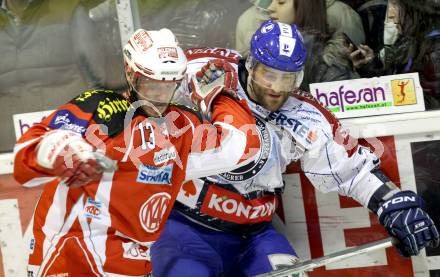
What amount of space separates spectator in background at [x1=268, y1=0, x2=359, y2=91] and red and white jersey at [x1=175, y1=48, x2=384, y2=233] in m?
0.22

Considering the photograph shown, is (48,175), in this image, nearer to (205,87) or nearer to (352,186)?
(205,87)

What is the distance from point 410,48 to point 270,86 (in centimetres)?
69

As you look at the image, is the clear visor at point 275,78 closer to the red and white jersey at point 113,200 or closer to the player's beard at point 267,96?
the player's beard at point 267,96

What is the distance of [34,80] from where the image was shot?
12.4ft

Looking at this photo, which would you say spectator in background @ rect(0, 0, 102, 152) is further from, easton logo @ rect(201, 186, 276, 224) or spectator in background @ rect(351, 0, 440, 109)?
spectator in background @ rect(351, 0, 440, 109)

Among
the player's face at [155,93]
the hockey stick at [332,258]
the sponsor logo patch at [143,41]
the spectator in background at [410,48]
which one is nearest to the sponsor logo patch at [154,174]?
the player's face at [155,93]

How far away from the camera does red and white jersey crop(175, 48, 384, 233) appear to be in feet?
11.2

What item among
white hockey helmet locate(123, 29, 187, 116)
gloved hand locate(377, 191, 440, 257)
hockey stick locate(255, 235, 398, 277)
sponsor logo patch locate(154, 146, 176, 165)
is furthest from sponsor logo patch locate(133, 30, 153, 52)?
gloved hand locate(377, 191, 440, 257)

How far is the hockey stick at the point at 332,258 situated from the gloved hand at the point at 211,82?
0.65 metres

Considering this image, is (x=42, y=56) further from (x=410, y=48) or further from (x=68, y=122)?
(x=410, y=48)

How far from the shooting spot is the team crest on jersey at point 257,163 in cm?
335

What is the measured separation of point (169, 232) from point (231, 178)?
323 mm

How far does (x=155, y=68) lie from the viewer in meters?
2.88

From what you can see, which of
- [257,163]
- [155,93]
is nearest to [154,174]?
[155,93]
